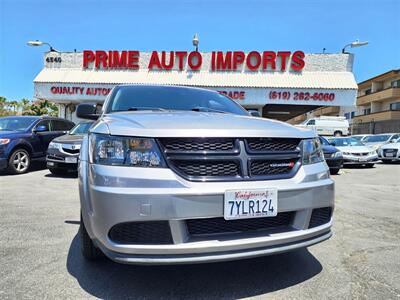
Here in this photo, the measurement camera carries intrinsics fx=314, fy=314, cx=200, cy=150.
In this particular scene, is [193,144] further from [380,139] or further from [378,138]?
[378,138]

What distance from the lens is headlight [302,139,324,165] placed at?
2.39 metres

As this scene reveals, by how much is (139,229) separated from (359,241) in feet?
8.53

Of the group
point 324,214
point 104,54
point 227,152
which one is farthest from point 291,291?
point 104,54

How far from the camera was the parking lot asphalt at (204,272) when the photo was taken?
2223 mm

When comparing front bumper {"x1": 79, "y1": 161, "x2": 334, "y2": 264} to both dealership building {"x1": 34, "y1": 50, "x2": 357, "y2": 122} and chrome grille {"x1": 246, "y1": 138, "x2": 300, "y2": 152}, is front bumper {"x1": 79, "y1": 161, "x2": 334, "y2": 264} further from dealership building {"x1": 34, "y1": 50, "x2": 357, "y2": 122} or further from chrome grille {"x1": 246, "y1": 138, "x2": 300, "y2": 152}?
dealership building {"x1": 34, "y1": 50, "x2": 357, "y2": 122}

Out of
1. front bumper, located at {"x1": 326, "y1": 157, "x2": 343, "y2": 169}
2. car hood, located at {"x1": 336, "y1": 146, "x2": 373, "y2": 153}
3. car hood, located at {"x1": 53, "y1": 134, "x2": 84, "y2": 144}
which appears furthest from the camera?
car hood, located at {"x1": 336, "y1": 146, "x2": 373, "y2": 153}

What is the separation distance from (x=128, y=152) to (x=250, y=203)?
2.82 ft

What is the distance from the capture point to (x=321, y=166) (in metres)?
2.44

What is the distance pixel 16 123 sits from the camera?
8828 mm

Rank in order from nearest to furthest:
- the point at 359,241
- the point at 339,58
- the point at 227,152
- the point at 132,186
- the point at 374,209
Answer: the point at 132,186
the point at 227,152
the point at 359,241
the point at 374,209
the point at 339,58

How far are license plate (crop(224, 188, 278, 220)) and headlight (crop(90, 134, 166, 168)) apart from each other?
1.60ft

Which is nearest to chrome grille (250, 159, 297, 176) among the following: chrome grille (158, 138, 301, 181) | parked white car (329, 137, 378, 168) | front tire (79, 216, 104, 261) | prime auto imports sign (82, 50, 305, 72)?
chrome grille (158, 138, 301, 181)

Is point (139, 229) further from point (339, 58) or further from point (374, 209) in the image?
point (339, 58)

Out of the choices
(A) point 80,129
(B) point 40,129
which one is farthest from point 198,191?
(B) point 40,129
